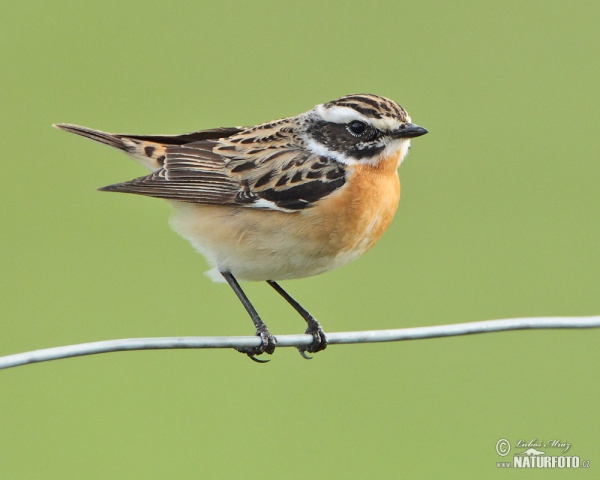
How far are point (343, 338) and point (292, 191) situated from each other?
5.05 feet

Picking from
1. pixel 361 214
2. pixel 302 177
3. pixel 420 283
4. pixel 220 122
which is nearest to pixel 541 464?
pixel 361 214

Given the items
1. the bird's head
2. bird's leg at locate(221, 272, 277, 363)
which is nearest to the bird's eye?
the bird's head

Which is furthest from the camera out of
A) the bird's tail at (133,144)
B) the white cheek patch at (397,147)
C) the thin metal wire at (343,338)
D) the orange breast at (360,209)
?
the bird's tail at (133,144)

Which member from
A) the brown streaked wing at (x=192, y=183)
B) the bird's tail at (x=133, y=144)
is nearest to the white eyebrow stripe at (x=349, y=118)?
the brown streaked wing at (x=192, y=183)

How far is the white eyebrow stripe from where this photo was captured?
748 centimetres

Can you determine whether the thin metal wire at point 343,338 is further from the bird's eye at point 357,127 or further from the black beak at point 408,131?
the bird's eye at point 357,127

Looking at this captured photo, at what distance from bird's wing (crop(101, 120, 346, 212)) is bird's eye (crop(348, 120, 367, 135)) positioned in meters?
0.28

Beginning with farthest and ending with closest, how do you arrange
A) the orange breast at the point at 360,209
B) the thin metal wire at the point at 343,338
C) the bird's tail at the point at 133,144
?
the bird's tail at the point at 133,144 < the orange breast at the point at 360,209 < the thin metal wire at the point at 343,338

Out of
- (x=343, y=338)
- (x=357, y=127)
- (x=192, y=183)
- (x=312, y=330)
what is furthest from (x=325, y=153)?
(x=343, y=338)

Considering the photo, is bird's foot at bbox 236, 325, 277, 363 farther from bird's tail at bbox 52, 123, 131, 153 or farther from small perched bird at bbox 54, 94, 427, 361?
bird's tail at bbox 52, 123, 131, 153

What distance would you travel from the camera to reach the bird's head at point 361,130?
295 inches

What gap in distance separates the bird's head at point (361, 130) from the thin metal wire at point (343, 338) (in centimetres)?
172

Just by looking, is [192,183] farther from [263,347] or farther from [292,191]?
[263,347]

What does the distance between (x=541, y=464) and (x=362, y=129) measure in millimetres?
2830
